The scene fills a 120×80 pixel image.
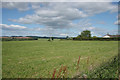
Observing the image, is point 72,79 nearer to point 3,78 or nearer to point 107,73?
point 107,73

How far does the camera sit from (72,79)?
3.68 meters

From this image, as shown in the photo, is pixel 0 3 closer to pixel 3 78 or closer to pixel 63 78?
pixel 3 78

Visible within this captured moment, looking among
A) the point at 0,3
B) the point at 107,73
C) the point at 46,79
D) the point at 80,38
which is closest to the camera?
the point at 0,3

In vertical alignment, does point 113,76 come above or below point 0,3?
below

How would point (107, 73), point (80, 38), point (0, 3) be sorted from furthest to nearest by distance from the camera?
point (80, 38), point (107, 73), point (0, 3)

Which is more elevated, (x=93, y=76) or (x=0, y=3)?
(x=0, y=3)

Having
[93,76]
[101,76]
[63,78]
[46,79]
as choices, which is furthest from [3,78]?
[101,76]

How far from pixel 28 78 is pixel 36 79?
39 centimetres

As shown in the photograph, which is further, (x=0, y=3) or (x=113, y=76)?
(x=113, y=76)

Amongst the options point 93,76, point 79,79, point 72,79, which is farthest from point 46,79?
point 93,76

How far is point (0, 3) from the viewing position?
3.52 metres

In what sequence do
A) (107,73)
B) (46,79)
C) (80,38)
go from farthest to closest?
(80,38), (107,73), (46,79)

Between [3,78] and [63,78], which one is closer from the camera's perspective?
[63,78]

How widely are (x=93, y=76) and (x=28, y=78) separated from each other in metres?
2.59
